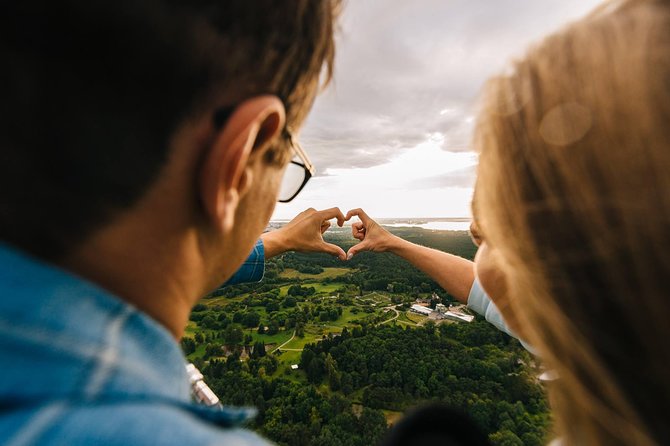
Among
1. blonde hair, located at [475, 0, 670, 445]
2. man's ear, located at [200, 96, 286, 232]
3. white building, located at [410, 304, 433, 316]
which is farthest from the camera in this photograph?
white building, located at [410, 304, 433, 316]

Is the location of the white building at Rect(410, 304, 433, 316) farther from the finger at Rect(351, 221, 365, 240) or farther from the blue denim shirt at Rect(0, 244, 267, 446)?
the blue denim shirt at Rect(0, 244, 267, 446)

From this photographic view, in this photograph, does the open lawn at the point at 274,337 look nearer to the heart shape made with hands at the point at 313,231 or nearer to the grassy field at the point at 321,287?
the grassy field at the point at 321,287

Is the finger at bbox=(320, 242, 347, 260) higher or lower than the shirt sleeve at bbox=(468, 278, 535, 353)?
higher

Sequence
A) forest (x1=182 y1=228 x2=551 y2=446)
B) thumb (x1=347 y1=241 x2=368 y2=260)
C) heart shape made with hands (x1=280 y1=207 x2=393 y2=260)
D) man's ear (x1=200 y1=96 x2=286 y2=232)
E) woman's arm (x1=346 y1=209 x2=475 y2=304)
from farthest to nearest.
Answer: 1. forest (x1=182 y1=228 x2=551 y2=446)
2. thumb (x1=347 y1=241 x2=368 y2=260)
3. heart shape made with hands (x1=280 y1=207 x2=393 y2=260)
4. woman's arm (x1=346 y1=209 x2=475 y2=304)
5. man's ear (x1=200 y1=96 x2=286 y2=232)

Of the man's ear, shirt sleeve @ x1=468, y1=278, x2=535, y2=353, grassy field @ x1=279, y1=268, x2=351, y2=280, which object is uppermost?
the man's ear

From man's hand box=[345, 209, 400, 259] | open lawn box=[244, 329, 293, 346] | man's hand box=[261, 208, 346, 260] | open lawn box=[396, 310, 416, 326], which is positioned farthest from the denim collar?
open lawn box=[396, 310, 416, 326]

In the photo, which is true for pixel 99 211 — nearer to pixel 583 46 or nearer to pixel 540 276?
pixel 540 276

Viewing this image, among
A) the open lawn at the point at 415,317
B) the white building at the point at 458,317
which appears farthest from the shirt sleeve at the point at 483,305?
the open lawn at the point at 415,317
